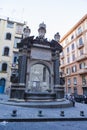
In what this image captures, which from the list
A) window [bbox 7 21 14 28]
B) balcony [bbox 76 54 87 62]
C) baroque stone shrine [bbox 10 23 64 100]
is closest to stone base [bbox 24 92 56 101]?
baroque stone shrine [bbox 10 23 64 100]

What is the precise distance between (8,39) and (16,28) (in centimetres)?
386

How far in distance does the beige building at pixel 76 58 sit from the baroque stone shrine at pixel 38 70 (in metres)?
19.1

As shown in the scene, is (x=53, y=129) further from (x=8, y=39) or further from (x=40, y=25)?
(x=8, y=39)

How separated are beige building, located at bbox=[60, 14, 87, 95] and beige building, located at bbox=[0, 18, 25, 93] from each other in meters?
16.3

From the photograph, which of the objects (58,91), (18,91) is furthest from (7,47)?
(58,91)

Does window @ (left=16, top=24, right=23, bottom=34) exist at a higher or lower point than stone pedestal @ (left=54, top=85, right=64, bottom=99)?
higher

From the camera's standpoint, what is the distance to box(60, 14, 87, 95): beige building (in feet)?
108

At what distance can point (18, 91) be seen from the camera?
39.4 feet

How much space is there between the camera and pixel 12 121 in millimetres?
6641

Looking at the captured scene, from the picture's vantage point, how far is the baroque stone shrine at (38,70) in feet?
41.1

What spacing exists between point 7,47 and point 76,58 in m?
19.0

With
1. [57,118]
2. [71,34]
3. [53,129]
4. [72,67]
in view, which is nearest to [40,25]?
[57,118]

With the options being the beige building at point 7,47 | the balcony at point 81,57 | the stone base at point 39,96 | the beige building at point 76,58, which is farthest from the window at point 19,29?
the stone base at point 39,96

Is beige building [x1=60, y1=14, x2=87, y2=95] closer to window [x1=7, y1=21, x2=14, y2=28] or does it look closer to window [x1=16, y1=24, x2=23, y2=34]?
window [x1=16, y1=24, x2=23, y2=34]
